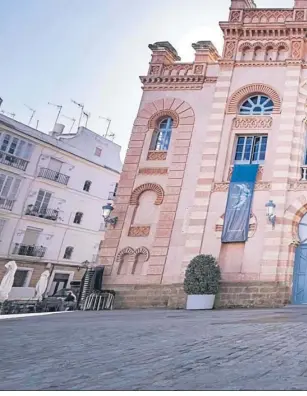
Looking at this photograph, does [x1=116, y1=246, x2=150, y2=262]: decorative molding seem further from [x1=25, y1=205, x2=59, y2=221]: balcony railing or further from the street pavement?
[x1=25, y1=205, x2=59, y2=221]: balcony railing

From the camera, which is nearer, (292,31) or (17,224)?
(292,31)

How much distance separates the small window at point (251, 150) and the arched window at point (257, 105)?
48.9 inches

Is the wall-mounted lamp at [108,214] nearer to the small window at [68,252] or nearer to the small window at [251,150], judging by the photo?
the small window at [251,150]

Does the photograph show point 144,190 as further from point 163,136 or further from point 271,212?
point 271,212

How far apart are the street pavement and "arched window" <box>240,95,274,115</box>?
41.9ft

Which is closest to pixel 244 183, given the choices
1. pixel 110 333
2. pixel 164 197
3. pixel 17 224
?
pixel 164 197

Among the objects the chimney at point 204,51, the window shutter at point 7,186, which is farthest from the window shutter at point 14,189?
the chimney at point 204,51

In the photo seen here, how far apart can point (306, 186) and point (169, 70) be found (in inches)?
360

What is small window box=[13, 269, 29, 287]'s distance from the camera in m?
28.6

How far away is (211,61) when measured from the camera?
67.7ft

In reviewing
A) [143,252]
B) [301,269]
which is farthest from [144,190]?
[301,269]

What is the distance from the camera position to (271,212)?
52.9 ft

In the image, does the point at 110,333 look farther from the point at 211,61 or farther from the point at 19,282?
the point at 19,282

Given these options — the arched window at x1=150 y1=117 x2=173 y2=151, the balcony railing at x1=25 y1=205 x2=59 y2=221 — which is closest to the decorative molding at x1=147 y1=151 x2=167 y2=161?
the arched window at x1=150 y1=117 x2=173 y2=151
